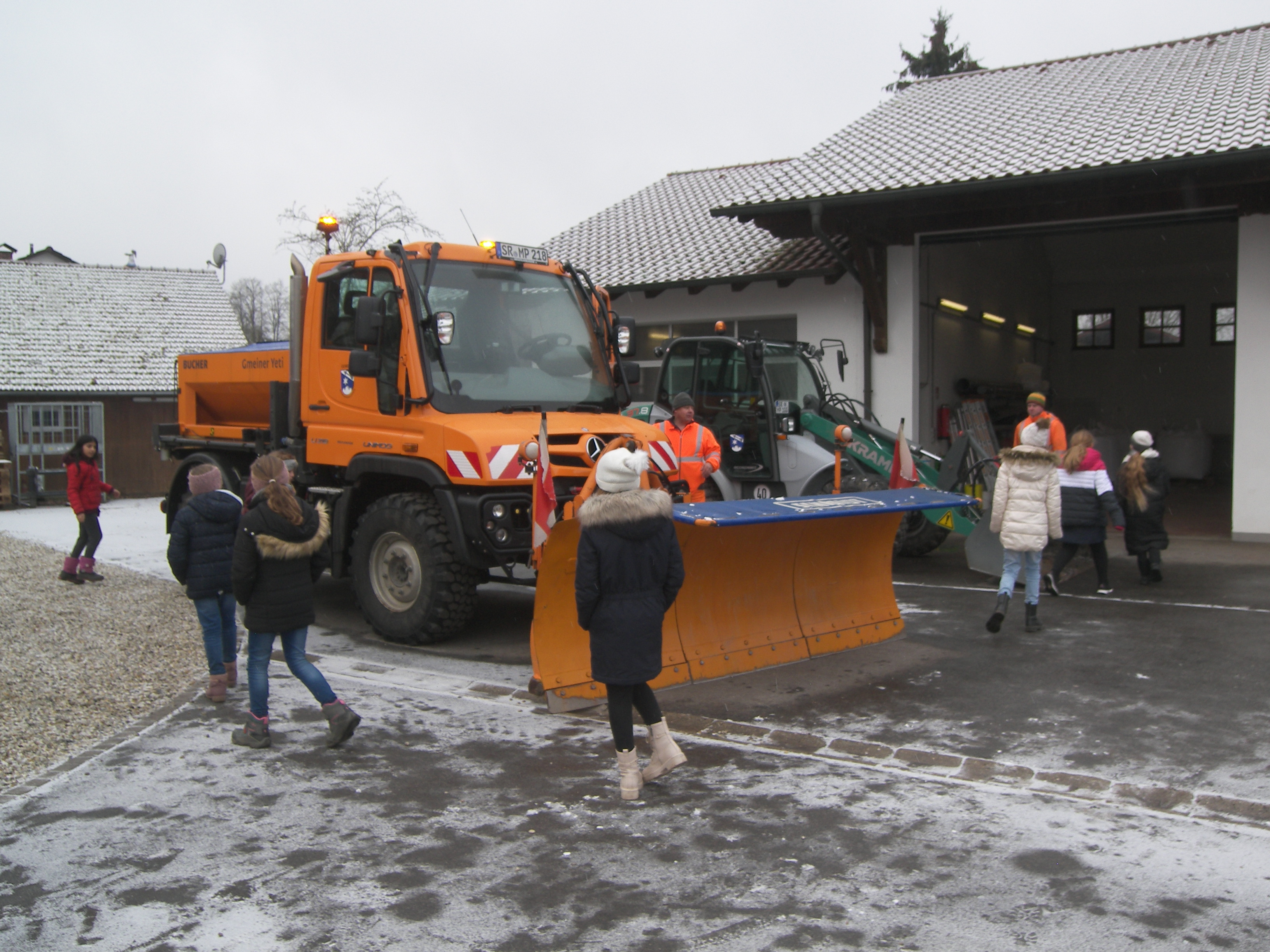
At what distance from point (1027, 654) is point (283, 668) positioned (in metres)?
5.22

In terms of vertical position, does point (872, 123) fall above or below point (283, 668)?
above

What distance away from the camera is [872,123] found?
18.1 meters

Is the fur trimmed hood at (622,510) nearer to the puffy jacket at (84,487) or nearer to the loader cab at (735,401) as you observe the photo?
the loader cab at (735,401)

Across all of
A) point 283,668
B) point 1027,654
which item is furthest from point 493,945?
point 1027,654

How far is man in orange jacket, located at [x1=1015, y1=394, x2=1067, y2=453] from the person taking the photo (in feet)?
30.3

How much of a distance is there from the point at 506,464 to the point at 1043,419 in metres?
4.59

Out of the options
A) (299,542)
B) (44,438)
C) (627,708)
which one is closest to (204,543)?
(299,542)

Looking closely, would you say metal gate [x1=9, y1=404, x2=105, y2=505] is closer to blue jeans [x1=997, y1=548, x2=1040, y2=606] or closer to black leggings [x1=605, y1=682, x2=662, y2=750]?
blue jeans [x1=997, y1=548, x2=1040, y2=606]

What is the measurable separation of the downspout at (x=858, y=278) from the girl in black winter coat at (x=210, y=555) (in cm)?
977

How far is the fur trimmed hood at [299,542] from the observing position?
553 centimetres

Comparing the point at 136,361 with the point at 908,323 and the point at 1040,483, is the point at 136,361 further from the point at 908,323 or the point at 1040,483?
the point at 1040,483

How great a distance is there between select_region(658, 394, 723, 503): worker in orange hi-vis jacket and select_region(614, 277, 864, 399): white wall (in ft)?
21.0

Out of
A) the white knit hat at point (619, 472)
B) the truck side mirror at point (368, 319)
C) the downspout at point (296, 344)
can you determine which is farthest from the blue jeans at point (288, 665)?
the downspout at point (296, 344)

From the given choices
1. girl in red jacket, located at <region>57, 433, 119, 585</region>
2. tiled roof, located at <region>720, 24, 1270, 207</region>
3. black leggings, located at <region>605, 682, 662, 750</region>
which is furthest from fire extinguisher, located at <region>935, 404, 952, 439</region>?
black leggings, located at <region>605, 682, 662, 750</region>
